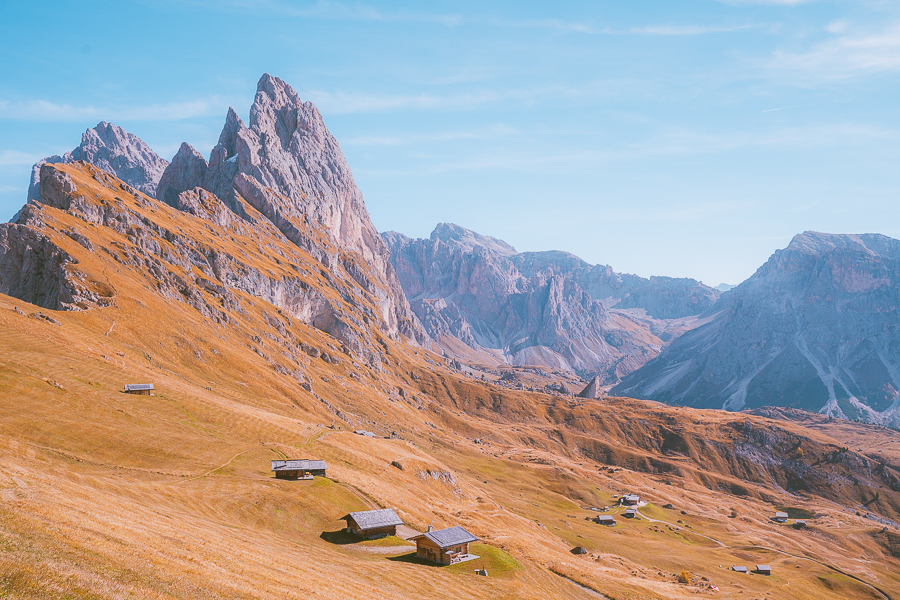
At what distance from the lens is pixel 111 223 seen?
189 metres

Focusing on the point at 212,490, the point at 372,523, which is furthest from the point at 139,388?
the point at 372,523

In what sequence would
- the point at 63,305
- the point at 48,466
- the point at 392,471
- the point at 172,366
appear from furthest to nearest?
the point at 172,366 → the point at 63,305 → the point at 392,471 → the point at 48,466

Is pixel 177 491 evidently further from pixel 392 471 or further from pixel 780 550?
pixel 780 550

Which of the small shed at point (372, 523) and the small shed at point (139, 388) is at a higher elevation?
the small shed at point (139, 388)

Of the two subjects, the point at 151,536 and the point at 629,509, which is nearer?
the point at 151,536

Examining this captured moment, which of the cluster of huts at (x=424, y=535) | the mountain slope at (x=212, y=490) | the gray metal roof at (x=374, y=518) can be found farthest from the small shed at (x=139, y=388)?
the gray metal roof at (x=374, y=518)

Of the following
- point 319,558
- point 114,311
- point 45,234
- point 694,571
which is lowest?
point 694,571

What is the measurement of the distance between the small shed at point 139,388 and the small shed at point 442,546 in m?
59.0

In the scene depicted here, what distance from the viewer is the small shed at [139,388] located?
9574cm

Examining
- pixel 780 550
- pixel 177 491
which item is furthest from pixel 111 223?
pixel 780 550

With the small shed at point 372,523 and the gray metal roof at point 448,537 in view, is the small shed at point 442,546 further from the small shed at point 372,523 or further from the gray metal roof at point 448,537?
the small shed at point 372,523

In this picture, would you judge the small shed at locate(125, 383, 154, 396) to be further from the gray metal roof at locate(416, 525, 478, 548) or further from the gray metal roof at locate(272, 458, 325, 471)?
the gray metal roof at locate(416, 525, 478, 548)

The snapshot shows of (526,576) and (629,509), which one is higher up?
(526,576)

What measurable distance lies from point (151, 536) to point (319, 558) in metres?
23.9
